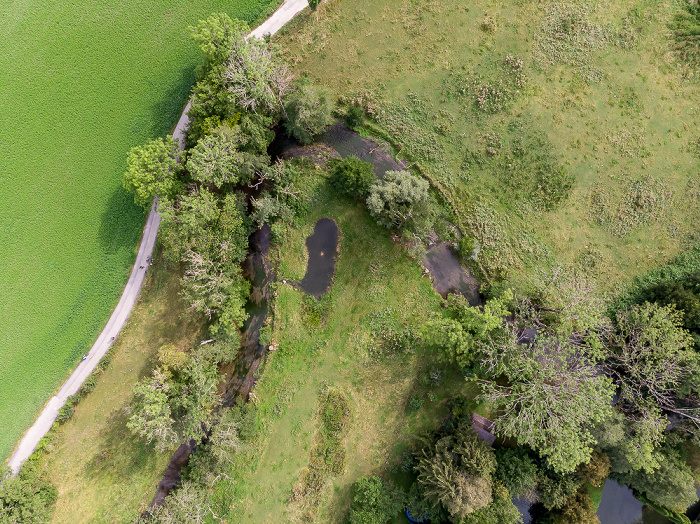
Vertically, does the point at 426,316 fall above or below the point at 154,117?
below

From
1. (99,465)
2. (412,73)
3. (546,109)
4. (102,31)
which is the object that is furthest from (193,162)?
(546,109)

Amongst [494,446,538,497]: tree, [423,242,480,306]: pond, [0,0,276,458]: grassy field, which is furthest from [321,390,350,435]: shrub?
[0,0,276,458]: grassy field

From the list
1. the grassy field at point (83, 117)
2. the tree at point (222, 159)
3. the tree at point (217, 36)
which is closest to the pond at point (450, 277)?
the tree at point (222, 159)

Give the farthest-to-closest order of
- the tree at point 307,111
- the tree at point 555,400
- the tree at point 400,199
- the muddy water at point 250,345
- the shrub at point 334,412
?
the muddy water at point 250,345
the shrub at point 334,412
the tree at point 307,111
the tree at point 400,199
the tree at point 555,400

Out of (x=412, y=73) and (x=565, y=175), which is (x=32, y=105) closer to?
(x=412, y=73)

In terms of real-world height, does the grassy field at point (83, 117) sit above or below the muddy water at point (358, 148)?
above

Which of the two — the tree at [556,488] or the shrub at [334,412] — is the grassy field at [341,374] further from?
the tree at [556,488]
